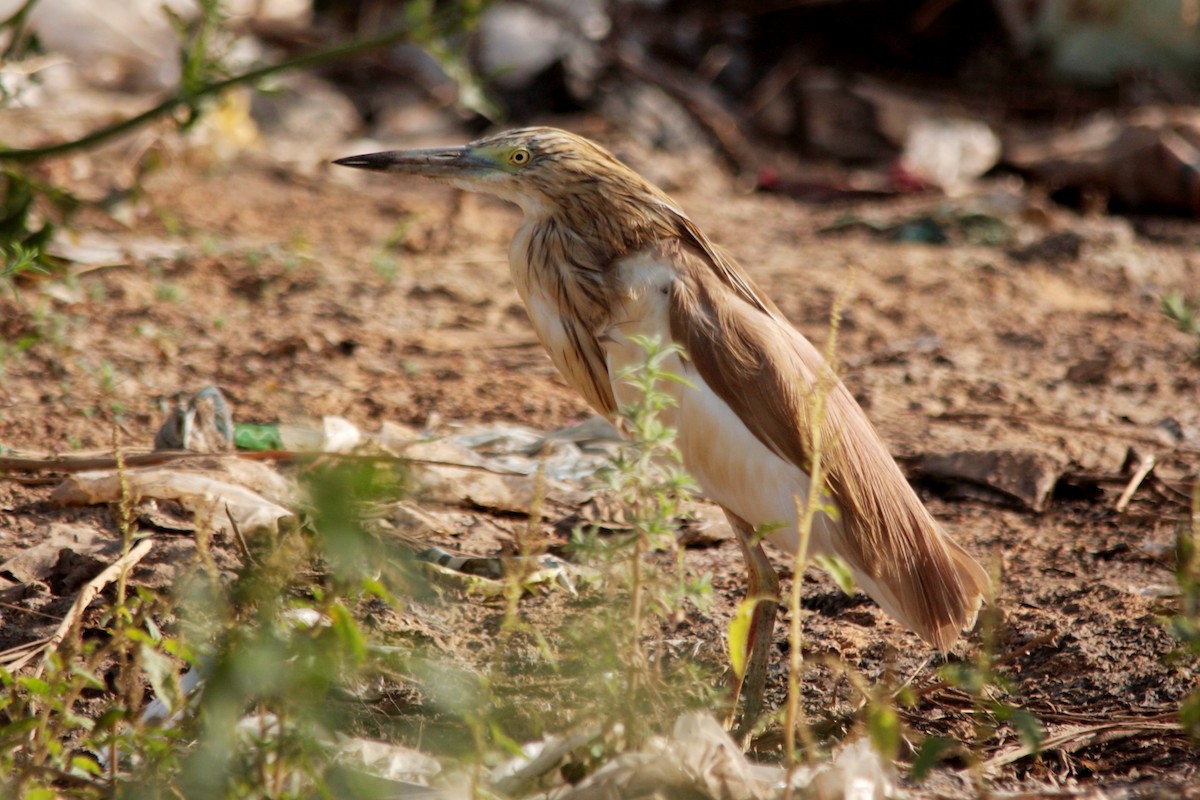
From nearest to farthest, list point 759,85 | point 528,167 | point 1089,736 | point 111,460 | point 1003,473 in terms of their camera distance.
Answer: point 1089,736
point 528,167
point 111,460
point 1003,473
point 759,85

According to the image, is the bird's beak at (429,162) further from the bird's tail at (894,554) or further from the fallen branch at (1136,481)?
the fallen branch at (1136,481)

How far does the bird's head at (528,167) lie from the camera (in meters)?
2.80

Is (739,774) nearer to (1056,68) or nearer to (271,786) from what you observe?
(271,786)

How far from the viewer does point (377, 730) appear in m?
2.27

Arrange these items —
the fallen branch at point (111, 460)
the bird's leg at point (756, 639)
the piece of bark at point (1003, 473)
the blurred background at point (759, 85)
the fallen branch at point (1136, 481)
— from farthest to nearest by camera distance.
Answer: the blurred background at point (759, 85)
the piece of bark at point (1003, 473)
the fallen branch at point (1136, 481)
the fallen branch at point (111, 460)
the bird's leg at point (756, 639)

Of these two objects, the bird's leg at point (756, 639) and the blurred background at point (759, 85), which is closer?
the bird's leg at point (756, 639)

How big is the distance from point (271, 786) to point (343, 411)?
212 cm

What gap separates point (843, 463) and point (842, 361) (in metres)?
1.89

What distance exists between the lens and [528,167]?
9.36 feet

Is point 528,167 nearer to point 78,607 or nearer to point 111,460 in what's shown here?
point 111,460

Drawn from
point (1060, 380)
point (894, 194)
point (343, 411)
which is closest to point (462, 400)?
point (343, 411)

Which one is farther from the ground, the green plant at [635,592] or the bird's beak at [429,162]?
the bird's beak at [429,162]

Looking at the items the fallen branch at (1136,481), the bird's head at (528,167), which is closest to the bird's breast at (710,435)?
the bird's head at (528,167)

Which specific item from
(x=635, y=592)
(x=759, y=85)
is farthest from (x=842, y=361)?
(x=759, y=85)
